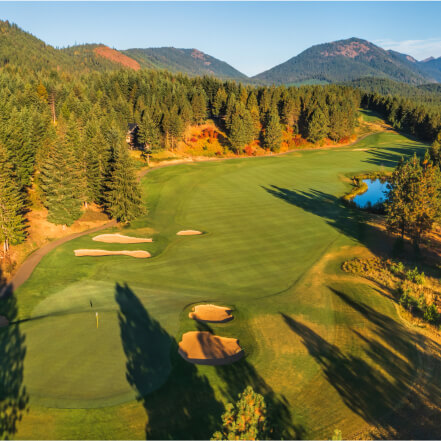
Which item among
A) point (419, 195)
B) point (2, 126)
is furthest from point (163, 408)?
point (2, 126)

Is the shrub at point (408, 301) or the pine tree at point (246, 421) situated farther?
the shrub at point (408, 301)

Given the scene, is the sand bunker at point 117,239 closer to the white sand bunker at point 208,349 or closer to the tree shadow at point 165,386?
the tree shadow at point 165,386

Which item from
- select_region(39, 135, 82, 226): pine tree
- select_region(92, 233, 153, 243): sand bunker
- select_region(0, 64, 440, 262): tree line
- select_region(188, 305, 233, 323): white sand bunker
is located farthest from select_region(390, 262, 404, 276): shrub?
select_region(39, 135, 82, 226): pine tree

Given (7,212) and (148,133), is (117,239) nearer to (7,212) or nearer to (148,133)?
(7,212)

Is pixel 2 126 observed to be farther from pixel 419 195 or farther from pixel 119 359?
pixel 419 195

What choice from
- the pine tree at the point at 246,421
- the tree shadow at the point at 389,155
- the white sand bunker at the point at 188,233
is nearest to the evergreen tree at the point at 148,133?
the white sand bunker at the point at 188,233

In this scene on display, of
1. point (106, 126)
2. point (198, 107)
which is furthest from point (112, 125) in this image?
point (198, 107)
